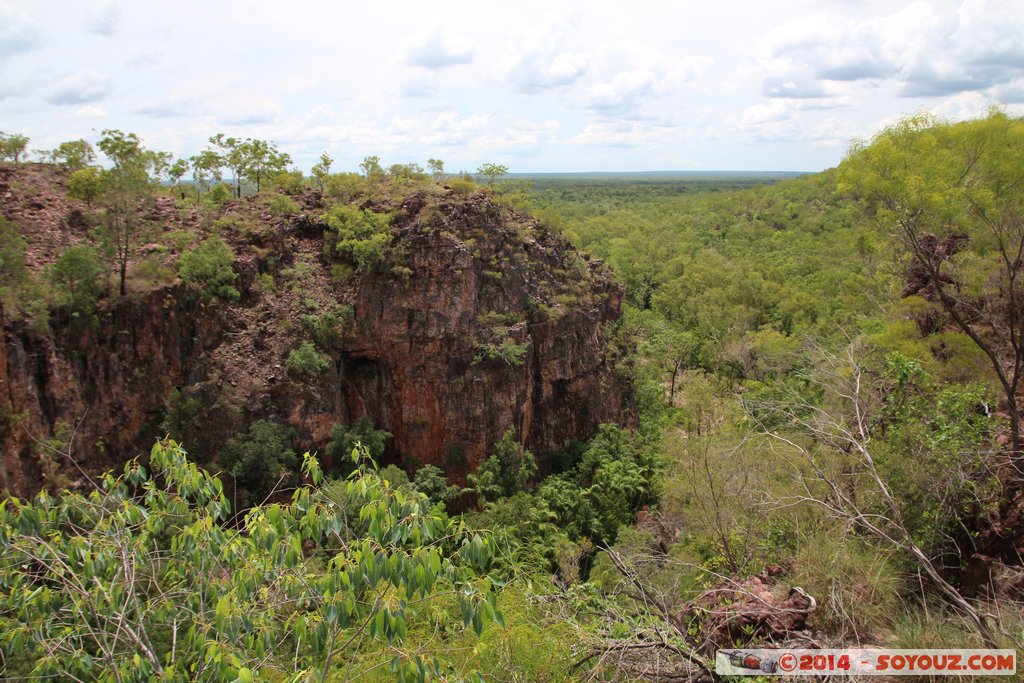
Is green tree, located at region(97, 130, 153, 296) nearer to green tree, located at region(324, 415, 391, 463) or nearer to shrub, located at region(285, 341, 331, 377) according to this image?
shrub, located at region(285, 341, 331, 377)

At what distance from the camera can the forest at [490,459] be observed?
4242mm

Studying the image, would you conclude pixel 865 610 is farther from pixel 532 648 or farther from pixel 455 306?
pixel 455 306

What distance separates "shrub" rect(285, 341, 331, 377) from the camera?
17.2m

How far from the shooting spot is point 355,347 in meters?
19.0

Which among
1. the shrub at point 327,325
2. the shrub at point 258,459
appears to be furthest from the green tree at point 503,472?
the shrub at point 327,325

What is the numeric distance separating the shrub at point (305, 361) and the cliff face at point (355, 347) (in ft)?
0.74

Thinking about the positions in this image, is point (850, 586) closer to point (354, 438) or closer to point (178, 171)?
point (354, 438)

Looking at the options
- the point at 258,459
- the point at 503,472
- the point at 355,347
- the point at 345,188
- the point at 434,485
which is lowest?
the point at 503,472

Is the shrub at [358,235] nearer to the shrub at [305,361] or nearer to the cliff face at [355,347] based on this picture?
the cliff face at [355,347]

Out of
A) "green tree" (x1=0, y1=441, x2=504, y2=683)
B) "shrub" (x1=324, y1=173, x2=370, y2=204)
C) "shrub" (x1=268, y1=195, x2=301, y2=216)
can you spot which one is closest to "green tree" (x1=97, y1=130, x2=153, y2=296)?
"shrub" (x1=268, y1=195, x2=301, y2=216)

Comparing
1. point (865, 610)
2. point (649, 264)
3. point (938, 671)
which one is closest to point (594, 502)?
point (865, 610)

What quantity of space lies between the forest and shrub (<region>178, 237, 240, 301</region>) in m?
0.08

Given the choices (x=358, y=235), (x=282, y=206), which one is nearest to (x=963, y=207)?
(x=358, y=235)

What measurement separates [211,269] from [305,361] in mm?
3669
